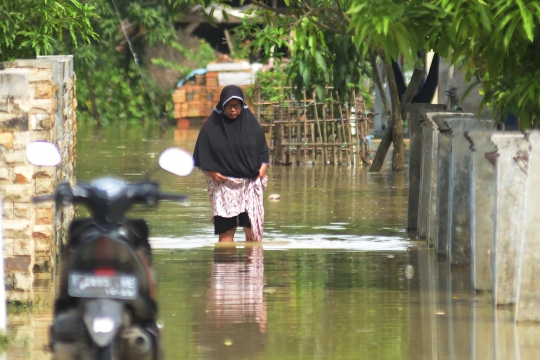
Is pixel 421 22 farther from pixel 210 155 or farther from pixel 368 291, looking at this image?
pixel 210 155

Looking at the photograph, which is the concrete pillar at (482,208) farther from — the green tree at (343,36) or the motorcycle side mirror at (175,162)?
the motorcycle side mirror at (175,162)

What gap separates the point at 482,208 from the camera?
8.79 m

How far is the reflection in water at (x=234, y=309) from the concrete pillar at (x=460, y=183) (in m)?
1.57

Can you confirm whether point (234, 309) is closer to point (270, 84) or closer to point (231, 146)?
point (231, 146)

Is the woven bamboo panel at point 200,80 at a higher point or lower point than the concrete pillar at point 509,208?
higher

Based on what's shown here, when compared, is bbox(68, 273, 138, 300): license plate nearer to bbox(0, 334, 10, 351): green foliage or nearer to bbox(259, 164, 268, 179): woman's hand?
bbox(0, 334, 10, 351): green foliage

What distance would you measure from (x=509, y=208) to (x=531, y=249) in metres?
0.48

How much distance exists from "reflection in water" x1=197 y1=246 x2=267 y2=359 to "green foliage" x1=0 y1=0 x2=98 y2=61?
3170 millimetres

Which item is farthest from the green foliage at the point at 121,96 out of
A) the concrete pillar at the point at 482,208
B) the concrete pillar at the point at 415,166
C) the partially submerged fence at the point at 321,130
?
the concrete pillar at the point at 482,208

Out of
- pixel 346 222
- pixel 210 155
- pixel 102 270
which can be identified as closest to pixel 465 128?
pixel 210 155

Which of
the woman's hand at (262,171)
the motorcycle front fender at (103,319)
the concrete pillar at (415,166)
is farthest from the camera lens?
the concrete pillar at (415,166)

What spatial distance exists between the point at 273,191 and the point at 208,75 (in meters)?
16.9

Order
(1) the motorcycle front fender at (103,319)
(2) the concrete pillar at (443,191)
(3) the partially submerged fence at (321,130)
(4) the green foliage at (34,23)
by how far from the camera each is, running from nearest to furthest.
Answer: (1) the motorcycle front fender at (103,319), (2) the concrete pillar at (443,191), (4) the green foliage at (34,23), (3) the partially submerged fence at (321,130)

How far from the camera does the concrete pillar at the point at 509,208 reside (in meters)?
7.89
